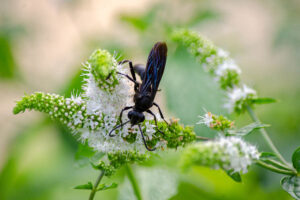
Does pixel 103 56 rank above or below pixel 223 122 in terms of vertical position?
above

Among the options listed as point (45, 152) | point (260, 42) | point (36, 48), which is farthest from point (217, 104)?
point (260, 42)

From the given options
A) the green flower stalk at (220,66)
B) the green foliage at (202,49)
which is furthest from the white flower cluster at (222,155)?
the green foliage at (202,49)

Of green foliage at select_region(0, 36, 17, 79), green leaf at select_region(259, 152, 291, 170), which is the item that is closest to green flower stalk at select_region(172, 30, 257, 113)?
green leaf at select_region(259, 152, 291, 170)

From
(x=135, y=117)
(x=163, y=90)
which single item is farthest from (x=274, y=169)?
(x=163, y=90)

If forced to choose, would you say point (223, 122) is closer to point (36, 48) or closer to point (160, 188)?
point (160, 188)

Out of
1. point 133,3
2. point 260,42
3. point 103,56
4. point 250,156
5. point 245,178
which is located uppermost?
point 133,3
